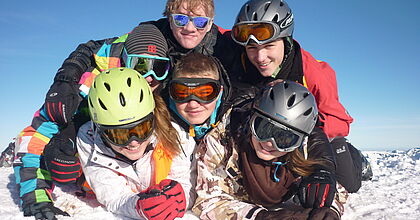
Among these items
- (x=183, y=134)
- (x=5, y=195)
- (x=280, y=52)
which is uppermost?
(x=280, y=52)

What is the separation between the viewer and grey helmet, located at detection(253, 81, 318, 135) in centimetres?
303

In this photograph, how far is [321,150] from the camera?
10.8ft

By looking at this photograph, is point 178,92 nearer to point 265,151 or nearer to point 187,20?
point 265,151

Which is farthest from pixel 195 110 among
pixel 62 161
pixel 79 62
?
pixel 79 62

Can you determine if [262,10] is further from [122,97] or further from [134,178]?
[134,178]

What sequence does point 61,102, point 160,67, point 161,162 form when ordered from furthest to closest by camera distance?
point 160,67
point 61,102
point 161,162

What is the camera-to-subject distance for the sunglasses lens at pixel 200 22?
4465mm

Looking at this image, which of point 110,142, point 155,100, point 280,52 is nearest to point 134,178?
point 110,142

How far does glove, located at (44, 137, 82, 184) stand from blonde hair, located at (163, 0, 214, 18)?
7.54 feet

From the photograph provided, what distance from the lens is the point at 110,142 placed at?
3162 millimetres

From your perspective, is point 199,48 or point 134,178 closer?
point 134,178

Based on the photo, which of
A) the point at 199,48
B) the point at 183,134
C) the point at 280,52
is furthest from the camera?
the point at 199,48

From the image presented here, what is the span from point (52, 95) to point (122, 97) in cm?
108

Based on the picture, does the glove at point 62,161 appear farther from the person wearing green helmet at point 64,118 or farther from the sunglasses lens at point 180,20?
the sunglasses lens at point 180,20
